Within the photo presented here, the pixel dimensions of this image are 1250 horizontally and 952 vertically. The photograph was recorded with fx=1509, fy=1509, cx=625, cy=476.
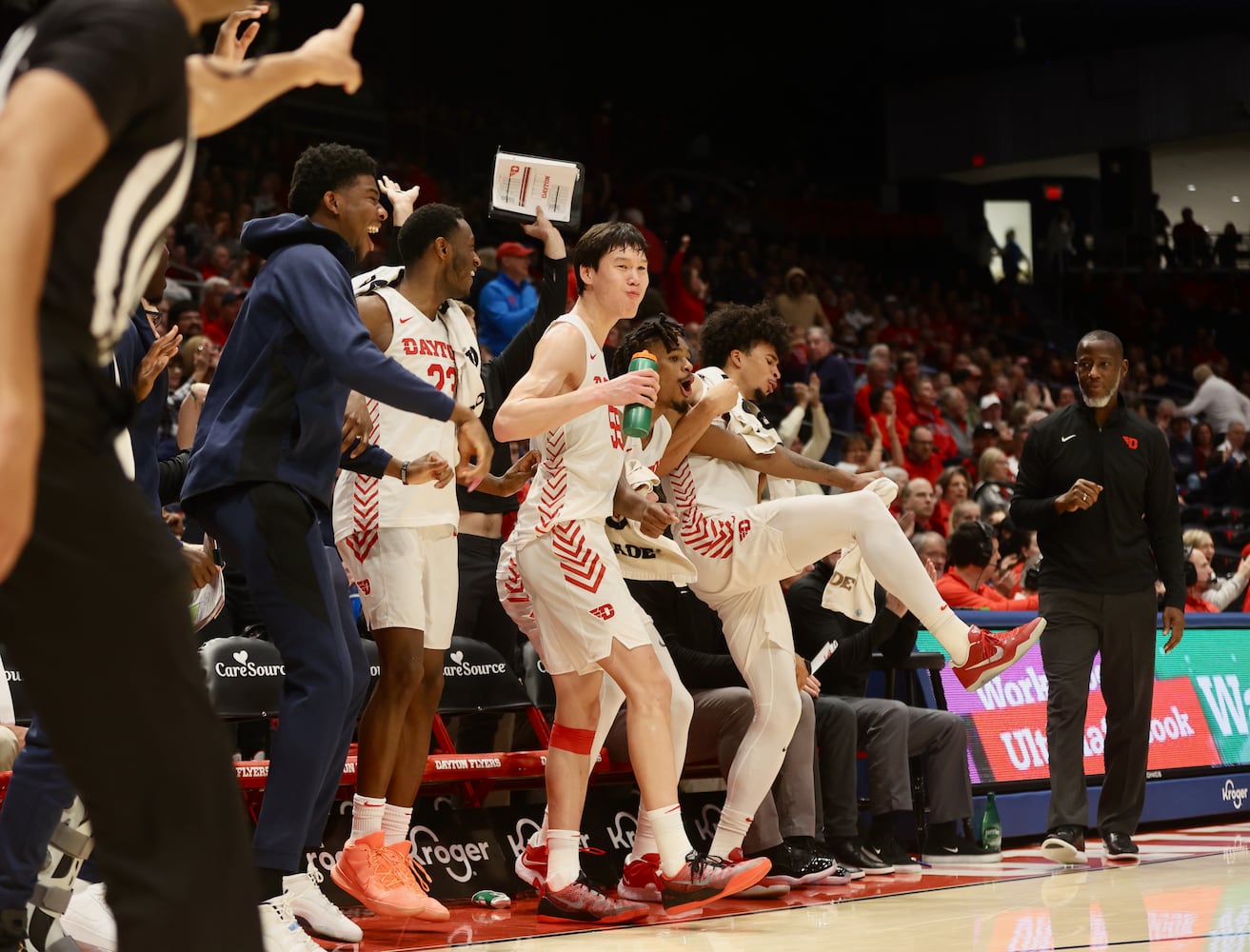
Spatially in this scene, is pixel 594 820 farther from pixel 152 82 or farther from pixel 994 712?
pixel 152 82

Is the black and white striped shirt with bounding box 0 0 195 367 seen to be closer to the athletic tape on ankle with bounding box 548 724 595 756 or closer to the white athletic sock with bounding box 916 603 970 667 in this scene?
the athletic tape on ankle with bounding box 548 724 595 756

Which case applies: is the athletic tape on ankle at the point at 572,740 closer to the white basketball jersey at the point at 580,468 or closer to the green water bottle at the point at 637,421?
the white basketball jersey at the point at 580,468

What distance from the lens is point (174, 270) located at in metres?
12.5

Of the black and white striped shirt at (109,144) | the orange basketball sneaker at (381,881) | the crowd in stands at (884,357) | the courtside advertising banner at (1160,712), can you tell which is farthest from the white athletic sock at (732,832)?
the black and white striped shirt at (109,144)

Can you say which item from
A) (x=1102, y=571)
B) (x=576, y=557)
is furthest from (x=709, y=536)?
(x=1102, y=571)

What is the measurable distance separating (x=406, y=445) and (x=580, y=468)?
2.02 feet

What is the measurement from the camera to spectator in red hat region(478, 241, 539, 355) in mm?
9891

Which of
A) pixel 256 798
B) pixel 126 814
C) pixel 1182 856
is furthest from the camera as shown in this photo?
pixel 1182 856

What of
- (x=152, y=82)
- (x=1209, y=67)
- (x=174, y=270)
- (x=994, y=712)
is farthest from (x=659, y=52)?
(x=152, y=82)

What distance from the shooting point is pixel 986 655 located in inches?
238

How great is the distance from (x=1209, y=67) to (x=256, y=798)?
75.5 feet

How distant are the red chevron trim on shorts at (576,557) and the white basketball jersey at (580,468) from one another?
52 millimetres

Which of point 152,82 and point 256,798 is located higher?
point 152,82

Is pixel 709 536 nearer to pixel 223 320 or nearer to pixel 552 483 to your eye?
pixel 552 483
